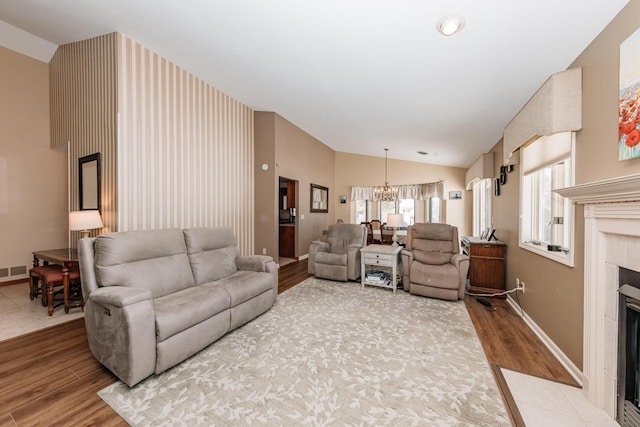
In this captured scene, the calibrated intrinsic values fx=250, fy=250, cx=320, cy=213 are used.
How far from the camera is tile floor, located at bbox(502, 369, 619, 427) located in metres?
1.47

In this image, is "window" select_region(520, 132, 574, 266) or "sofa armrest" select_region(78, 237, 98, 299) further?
"window" select_region(520, 132, 574, 266)

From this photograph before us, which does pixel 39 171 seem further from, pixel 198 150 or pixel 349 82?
pixel 349 82

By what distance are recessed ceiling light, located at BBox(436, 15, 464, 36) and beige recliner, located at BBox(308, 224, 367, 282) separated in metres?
3.16

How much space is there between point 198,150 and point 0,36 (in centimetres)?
315

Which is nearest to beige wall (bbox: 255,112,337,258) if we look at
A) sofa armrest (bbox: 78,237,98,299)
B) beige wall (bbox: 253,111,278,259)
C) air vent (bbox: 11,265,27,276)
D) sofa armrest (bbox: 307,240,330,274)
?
beige wall (bbox: 253,111,278,259)

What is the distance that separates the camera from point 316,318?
9.26ft

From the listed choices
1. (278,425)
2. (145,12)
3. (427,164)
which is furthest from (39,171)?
(427,164)

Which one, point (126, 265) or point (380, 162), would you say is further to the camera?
point (380, 162)

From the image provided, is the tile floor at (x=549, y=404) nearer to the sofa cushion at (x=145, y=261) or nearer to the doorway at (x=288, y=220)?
the sofa cushion at (x=145, y=261)

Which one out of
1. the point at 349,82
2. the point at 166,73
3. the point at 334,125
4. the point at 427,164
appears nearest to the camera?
the point at 349,82

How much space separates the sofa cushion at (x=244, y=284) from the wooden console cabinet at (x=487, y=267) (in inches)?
114

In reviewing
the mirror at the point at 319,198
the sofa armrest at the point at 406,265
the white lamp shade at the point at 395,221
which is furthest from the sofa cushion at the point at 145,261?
the white lamp shade at the point at 395,221

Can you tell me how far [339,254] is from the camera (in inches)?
174

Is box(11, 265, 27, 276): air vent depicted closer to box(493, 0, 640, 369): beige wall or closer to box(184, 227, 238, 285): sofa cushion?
box(184, 227, 238, 285): sofa cushion
